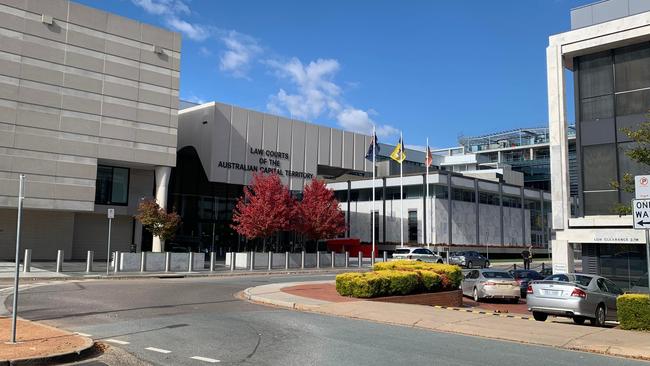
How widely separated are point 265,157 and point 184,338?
43.8m

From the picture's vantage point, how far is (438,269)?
21359 millimetres

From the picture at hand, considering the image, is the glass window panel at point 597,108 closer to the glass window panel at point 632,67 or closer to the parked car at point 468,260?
the glass window panel at point 632,67

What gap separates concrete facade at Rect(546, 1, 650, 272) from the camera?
25.6m

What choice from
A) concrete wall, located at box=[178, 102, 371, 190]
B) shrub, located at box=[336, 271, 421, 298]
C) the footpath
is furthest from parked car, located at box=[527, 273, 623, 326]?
concrete wall, located at box=[178, 102, 371, 190]

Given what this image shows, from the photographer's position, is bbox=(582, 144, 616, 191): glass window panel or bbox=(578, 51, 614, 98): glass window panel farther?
bbox=(578, 51, 614, 98): glass window panel

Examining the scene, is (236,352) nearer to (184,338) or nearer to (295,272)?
(184,338)

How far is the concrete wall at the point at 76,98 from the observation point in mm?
35312

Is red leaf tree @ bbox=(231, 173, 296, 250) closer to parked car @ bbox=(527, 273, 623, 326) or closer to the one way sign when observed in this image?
parked car @ bbox=(527, 273, 623, 326)

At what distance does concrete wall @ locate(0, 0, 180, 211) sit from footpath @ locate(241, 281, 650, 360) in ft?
79.1

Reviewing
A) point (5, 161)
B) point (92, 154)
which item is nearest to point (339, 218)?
point (92, 154)

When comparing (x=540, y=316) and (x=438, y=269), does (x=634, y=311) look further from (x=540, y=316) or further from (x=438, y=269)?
(x=438, y=269)

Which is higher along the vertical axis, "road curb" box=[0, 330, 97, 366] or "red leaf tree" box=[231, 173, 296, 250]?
"red leaf tree" box=[231, 173, 296, 250]

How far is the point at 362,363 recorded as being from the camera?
27.7ft

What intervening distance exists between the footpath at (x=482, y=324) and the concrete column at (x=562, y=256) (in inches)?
452
